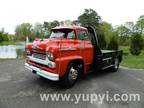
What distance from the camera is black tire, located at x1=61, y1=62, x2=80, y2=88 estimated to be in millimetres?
5879

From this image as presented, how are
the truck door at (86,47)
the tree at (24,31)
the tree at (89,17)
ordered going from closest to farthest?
the truck door at (86,47)
the tree at (89,17)
the tree at (24,31)

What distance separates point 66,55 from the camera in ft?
19.1

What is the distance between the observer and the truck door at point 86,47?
6727mm

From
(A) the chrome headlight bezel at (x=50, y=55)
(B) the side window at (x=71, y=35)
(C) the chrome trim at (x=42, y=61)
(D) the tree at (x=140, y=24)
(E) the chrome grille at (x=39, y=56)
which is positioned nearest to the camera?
(A) the chrome headlight bezel at (x=50, y=55)

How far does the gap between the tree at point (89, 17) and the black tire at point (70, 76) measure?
175 feet

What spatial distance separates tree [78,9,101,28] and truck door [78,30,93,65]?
52.4m

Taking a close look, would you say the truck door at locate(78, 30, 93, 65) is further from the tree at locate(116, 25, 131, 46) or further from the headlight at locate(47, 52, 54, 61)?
the tree at locate(116, 25, 131, 46)

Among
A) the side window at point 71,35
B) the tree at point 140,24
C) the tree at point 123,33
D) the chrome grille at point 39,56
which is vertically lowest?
the chrome grille at point 39,56

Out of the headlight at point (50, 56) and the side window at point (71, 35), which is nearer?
the headlight at point (50, 56)

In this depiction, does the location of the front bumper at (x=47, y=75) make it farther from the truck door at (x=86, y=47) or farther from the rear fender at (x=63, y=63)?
the truck door at (x=86, y=47)

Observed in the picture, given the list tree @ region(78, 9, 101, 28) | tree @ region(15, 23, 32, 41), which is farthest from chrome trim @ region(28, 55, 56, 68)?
tree @ region(15, 23, 32, 41)

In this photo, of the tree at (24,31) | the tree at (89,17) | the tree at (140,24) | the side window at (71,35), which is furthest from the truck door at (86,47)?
the tree at (24,31)

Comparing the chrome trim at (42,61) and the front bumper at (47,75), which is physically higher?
the chrome trim at (42,61)

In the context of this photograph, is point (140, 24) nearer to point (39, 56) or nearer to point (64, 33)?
point (64, 33)
